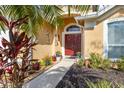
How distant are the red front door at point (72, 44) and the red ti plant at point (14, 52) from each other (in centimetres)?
1457

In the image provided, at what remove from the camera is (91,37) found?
43.4ft

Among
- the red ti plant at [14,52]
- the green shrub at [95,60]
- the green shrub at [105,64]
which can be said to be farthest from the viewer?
the green shrub at [95,60]

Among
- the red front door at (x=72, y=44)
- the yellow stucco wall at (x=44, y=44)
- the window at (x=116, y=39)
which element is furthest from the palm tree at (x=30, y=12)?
the red front door at (x=72, y=44)

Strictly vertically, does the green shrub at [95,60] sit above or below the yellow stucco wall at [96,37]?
below

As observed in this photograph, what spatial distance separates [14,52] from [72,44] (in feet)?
50.0

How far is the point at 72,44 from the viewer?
18875 mm

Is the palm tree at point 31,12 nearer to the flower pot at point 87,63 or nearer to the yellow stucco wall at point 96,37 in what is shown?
the flower pot at point 87,63

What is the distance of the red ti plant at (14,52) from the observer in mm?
3707

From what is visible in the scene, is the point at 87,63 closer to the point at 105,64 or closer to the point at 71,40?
the point at 105,64

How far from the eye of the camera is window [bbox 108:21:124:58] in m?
12.4

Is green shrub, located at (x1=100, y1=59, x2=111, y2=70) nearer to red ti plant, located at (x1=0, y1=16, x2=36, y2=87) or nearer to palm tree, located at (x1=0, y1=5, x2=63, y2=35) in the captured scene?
palm tree, located at (x1=0, y1=5, x2=63, y2=35)

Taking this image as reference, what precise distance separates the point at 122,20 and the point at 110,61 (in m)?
2.31

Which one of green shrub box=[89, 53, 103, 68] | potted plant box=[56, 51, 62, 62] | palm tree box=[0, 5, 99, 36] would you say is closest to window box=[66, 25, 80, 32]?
potted plant box=[56, 51, 62, 62]
